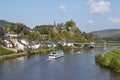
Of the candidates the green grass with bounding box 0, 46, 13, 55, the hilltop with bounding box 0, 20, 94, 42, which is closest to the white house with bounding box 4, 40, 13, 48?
the green grass with bounding box 0, 46, 13, 55

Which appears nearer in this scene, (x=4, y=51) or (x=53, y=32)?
(x=4, y=51)

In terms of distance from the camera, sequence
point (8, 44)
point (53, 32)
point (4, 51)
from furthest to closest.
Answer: point (53, 32)
point (8, 44)
point (4, 51)

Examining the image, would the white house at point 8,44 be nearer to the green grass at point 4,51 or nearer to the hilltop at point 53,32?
the green grass at point 4,51

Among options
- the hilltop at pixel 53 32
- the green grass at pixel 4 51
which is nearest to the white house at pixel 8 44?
the green grass at pixel 4 51

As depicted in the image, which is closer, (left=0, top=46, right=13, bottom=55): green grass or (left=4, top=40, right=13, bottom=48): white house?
(left=0, top=46, right=13, bottom=55): green grass

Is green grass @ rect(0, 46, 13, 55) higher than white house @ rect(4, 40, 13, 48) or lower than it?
lower

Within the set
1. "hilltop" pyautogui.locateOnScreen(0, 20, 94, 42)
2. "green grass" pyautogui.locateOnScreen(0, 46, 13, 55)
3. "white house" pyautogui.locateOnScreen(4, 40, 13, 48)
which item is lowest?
"green grass" pyautogui.locateOnScreen(0, 46, 13, 55)

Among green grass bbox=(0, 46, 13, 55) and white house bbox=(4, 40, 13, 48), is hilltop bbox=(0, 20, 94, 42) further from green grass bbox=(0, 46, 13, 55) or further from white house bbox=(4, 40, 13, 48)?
green grass bbox=(0, 46, 13, 55)

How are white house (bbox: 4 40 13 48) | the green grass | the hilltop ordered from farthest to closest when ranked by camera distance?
1. the hilltop
2. white house (bbox: 4 40 13 48)
3. the green grass

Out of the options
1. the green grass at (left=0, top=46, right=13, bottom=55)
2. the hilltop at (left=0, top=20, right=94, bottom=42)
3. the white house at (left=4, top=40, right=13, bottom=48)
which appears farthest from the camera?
the hilltop at (left=0, top=20, right=94, bottom=42)

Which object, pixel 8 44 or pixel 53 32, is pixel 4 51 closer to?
pixel 8 44

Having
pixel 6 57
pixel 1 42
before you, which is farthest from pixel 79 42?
pixel 6 57

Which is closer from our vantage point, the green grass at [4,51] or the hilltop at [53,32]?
the green grass at [4,51]

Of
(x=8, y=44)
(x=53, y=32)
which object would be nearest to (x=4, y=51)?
(x=8, y=44)
